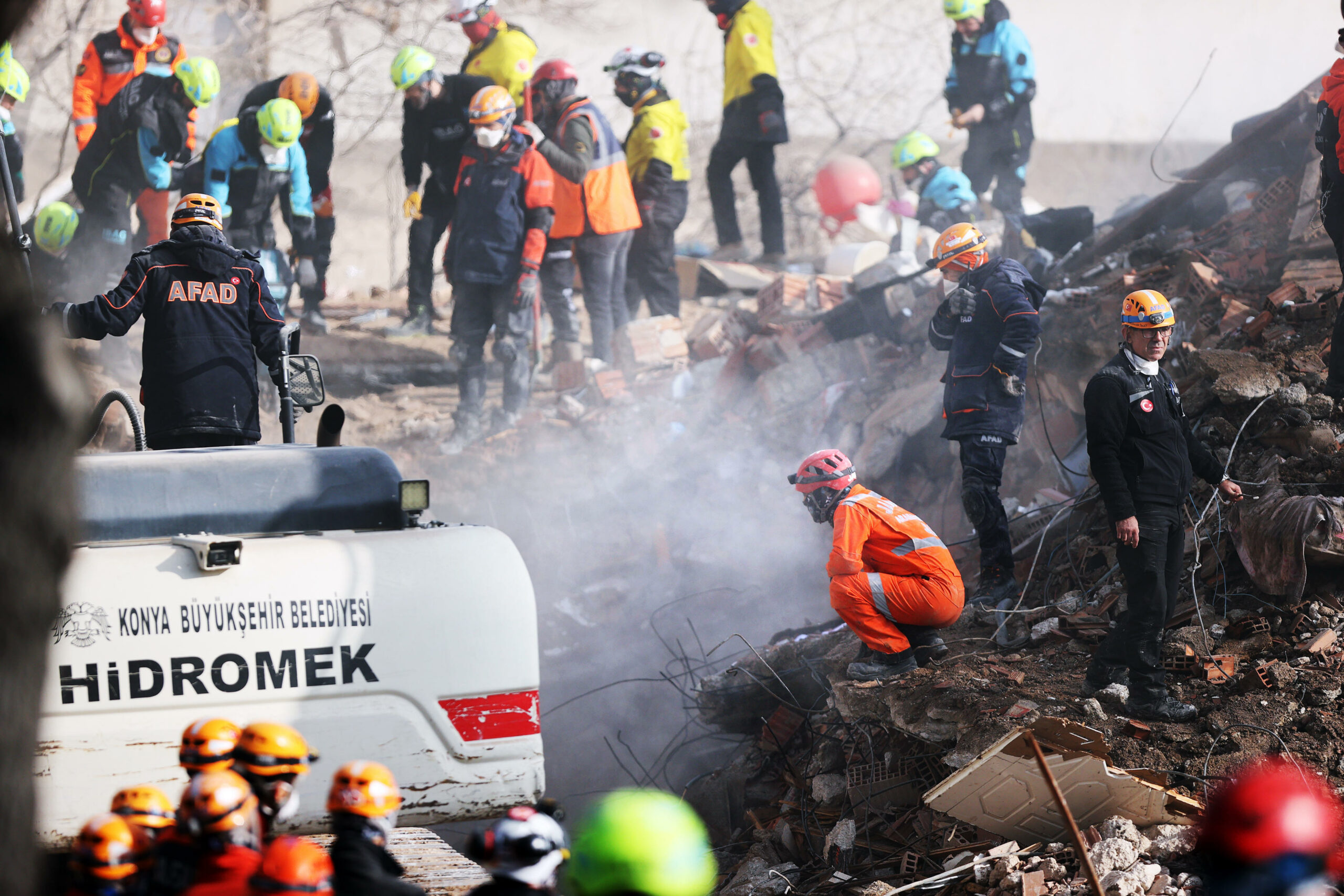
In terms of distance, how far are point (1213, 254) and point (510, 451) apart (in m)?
5.98

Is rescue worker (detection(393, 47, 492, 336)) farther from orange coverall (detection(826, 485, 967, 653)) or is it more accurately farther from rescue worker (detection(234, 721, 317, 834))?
rescue worker (detection(234, 721, 317, 834))

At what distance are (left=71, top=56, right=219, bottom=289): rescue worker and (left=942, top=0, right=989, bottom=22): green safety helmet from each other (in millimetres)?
7019

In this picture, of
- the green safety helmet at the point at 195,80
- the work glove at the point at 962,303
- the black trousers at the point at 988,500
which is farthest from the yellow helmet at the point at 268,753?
the green safety helmet at the point at 195,80

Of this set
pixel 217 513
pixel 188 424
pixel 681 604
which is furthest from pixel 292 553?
pixel 681 604

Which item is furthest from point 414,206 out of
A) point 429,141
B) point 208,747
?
point 208,747

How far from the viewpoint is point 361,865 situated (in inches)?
88.4

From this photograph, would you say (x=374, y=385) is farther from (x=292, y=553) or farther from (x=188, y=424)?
(x=292, y=553)

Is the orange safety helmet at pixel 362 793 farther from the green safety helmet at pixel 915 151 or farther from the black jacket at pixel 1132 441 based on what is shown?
the green safety helmet at pixel 915 151

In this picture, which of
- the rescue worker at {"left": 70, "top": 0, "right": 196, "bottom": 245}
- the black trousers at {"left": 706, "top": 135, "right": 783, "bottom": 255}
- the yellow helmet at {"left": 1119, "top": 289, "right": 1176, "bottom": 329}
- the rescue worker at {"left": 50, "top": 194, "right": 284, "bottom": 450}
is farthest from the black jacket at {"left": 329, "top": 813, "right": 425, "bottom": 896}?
the black trousers at {"left": 706, "top": 135, "right": 783, "bottom": 255}

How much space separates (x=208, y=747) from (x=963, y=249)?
204 inches

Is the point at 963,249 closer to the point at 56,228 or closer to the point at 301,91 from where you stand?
the point at 301,91

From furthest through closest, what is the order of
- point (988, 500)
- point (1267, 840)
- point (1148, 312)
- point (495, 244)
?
point (495, 244)
point (988, 500)
point (1148, 312)
point (1267, 840)

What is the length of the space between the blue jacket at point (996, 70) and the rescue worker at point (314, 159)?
603 centimetres

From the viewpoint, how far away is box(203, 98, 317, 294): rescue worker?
9562 mm
